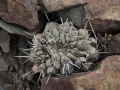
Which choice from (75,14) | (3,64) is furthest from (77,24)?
(3,64)

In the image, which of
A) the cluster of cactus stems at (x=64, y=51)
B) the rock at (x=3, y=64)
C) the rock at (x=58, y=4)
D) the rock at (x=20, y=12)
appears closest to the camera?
the cluster of cactus stems at (x=64, y=51)

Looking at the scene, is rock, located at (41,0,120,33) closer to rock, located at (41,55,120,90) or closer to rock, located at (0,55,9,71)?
rock, located at (41,55,120,90)

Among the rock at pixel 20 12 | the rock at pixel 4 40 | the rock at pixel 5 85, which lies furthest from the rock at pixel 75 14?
the rock at pixel 5 85

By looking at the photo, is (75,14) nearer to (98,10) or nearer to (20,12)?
(98,10)

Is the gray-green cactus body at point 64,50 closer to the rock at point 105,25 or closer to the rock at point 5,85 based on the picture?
the rock at point 105,25

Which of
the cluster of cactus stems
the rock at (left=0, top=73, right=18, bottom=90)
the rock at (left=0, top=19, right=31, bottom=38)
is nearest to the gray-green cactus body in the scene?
the cluster of cactus stems

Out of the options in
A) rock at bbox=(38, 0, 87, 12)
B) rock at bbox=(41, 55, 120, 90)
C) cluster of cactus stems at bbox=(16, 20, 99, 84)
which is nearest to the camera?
rock at bbox=(41, 55, 120, 90)

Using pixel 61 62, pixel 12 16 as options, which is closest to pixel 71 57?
pixel 61 62
